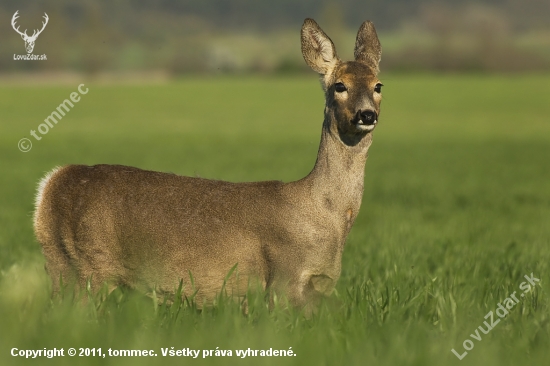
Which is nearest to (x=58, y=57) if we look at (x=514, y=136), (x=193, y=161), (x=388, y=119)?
(x=388, y=119)

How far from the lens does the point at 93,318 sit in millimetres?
5184

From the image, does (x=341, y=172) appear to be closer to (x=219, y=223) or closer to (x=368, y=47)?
(x=219, y=223)

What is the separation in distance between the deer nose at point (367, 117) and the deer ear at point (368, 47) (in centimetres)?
71

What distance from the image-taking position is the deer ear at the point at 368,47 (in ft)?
21.0

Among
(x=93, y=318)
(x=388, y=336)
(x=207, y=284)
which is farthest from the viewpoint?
(x=207, y=284)

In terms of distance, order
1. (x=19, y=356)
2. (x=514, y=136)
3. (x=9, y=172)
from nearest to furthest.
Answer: (x=19, y=356) → (x=9, y=172) → (x=514, y=136)

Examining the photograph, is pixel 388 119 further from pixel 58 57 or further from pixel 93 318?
pixel 58 57

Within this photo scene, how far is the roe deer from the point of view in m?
5.77

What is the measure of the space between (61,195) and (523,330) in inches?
123

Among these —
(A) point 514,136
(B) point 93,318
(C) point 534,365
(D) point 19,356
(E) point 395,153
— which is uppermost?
(A) point 514,136

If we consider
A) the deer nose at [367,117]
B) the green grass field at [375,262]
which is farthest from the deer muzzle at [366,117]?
the green grass field at [375,262]

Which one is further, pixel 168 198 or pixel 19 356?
pixel 168 198

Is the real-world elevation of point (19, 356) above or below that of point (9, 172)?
below

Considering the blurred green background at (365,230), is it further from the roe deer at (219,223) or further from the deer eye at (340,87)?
the deer eye at (340,87)
